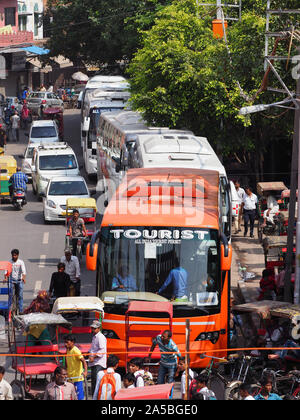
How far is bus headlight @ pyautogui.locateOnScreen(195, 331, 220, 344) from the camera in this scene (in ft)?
52.0

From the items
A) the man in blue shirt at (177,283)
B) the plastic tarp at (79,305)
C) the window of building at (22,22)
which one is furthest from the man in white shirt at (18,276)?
the window of building at (22,22)

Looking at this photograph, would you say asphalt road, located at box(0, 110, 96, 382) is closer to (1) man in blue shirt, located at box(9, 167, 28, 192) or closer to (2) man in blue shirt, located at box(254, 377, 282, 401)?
(1) man in blue shirt, located at box(9, 167, 28, 192)

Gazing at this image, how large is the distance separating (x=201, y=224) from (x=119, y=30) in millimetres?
33474

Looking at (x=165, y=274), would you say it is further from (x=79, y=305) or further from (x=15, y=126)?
(x=15, y=126)

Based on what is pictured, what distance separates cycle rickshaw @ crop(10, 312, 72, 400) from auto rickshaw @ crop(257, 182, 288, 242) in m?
9.45

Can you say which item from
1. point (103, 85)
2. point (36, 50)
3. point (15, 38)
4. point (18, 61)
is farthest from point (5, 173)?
point (18, 61)

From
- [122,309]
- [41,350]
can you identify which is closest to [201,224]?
[122,309]

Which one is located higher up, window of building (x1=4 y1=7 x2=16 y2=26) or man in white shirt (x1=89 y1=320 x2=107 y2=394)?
window of building (x1=4 y1=7 x2=16 y2=26)

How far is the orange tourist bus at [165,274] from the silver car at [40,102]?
38369mm

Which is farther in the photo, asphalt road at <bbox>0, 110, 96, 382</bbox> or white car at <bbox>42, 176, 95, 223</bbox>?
white car at <bbox>42, 176, 95, 223</bbox>

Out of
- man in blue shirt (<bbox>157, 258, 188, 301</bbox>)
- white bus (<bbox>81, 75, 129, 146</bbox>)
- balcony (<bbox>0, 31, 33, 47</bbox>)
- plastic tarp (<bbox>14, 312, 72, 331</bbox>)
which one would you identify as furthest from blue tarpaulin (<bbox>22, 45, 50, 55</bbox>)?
plastic tarp (<bbox>14, 312, 72, 331</bbox>)

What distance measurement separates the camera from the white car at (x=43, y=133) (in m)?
41.2

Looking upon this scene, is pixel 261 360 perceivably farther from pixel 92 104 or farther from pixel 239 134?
pixel 92 104

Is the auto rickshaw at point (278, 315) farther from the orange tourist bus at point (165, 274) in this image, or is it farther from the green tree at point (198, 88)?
the green tree at point (198, 88)
